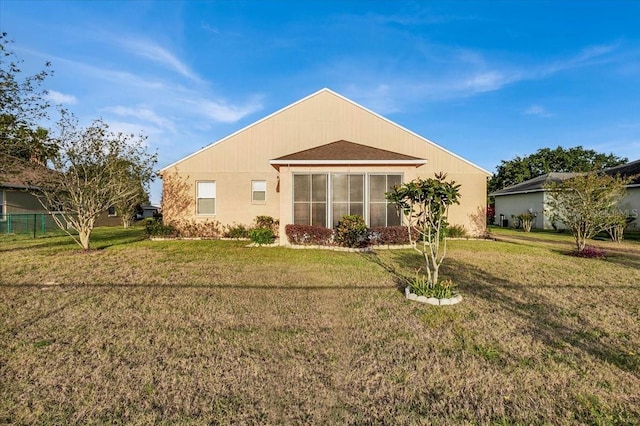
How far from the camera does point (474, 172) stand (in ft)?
52.5

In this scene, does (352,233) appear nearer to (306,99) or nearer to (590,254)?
(590,254)

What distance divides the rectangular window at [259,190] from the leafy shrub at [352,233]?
19.0ft

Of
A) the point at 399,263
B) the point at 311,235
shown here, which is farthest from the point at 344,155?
the point at 399,263

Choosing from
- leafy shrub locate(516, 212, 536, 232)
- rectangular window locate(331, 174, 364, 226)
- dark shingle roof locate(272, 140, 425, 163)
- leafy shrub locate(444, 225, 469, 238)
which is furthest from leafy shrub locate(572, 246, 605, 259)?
leafy shrub locate(516, 212, 536, 232)

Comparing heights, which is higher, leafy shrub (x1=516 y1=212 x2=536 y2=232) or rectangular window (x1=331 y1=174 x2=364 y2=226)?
rectangular window (x1=331 y1=174 x2=364 y2=226)

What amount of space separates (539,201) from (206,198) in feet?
73.8

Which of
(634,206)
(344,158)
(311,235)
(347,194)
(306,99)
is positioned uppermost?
(306,99)

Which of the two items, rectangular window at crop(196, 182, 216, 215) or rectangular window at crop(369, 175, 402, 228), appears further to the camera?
rectangular window at crop(196, 182, 216, 215)

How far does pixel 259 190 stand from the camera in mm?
15859

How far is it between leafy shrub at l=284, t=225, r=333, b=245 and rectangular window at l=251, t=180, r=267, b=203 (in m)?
4.72

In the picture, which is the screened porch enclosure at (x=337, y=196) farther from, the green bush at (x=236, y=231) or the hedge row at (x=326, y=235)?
the green bush at (x=236, y=231)

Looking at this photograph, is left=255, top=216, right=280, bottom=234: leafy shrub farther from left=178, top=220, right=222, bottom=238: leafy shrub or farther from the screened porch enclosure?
the screened porch enclosure

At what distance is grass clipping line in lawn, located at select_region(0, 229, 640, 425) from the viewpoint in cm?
262

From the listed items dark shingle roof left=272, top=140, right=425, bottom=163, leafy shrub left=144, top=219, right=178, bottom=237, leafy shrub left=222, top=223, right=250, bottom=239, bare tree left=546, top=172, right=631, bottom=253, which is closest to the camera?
bare tree left=546, top=172, right=631, bottom=253
